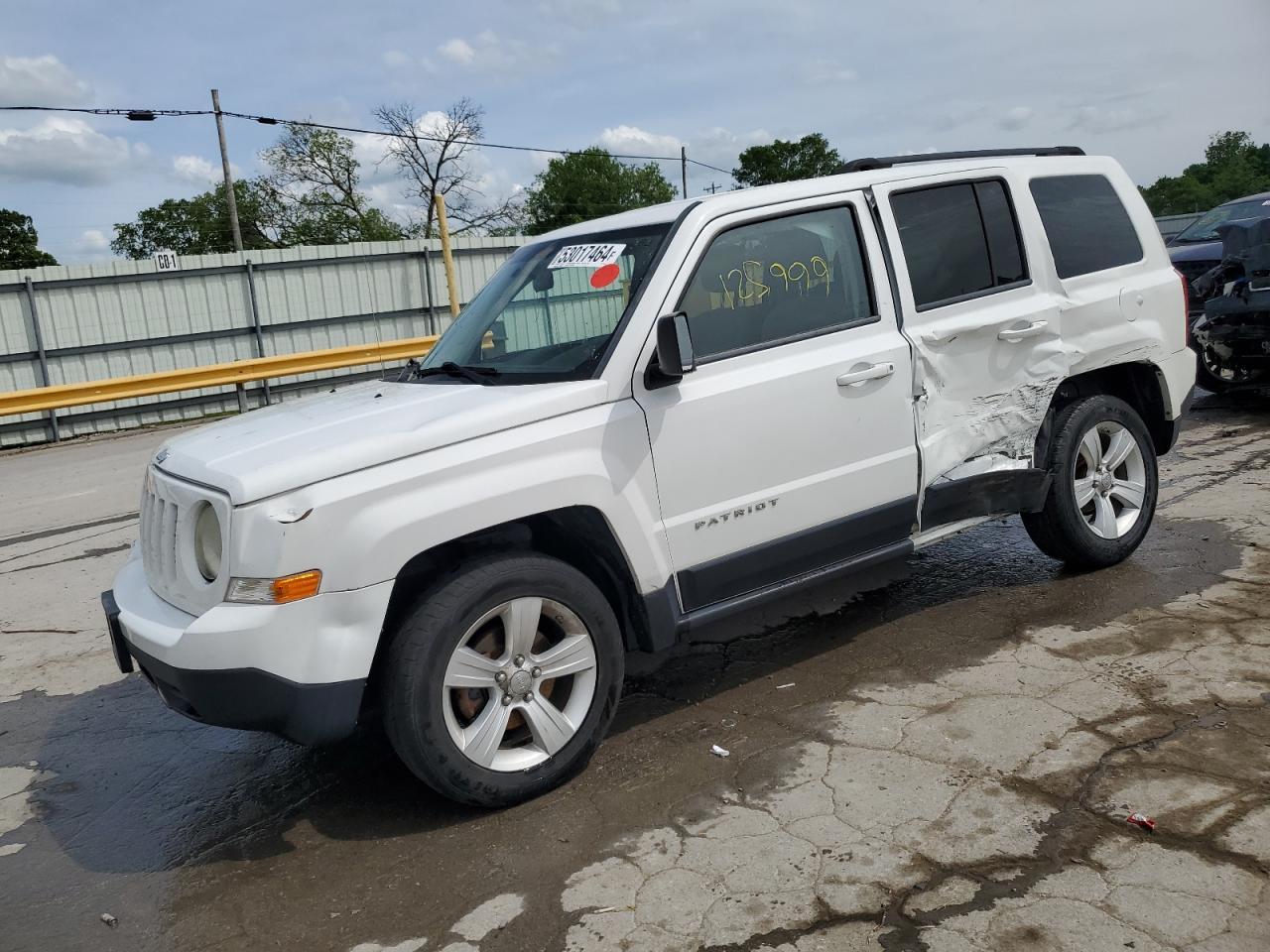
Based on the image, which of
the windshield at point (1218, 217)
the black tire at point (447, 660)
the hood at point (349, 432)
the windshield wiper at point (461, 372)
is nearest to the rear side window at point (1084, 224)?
the hood at point (349, 432)

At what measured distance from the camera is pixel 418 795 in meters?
3.72

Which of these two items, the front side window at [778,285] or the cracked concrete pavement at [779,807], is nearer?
the cracked concrete pavement at [779,807]

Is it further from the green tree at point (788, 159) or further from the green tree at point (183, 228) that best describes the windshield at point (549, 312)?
the green tree at point (788, 159)

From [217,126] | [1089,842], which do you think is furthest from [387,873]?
[217,126]

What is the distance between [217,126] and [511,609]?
1436 inches

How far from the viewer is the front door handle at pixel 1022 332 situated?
4691 millimetres

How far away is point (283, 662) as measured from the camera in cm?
313

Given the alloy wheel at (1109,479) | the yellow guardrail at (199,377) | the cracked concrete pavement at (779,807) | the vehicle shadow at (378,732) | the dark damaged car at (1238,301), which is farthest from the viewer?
the yellow guardrail at (199,377)

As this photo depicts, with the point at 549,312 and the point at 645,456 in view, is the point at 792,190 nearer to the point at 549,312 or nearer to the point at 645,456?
the point at 549,312

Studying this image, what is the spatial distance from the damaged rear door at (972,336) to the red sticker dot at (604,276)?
1196mm

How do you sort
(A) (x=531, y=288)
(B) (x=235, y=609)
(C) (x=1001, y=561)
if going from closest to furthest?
(B) (x=235, y=609)
(A) (x=531, y=288)
(C) (x=1001, y=561)

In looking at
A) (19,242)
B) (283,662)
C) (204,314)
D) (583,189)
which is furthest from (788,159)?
(283,662)

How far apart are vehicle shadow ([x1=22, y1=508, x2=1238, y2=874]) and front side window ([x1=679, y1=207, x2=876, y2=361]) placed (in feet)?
3.87

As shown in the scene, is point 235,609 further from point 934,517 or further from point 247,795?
point 934,517
